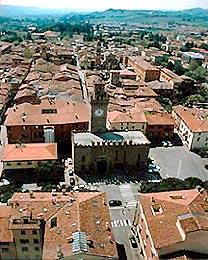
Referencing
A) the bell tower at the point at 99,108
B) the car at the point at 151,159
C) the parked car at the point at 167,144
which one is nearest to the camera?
the bell tower at the point at 99,108

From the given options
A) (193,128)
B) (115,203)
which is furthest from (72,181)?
(193,128)

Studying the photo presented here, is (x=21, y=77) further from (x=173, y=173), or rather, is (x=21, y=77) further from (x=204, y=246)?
(x=204, y=246)

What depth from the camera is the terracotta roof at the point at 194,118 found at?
8412 centimetres

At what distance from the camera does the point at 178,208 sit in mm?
47031

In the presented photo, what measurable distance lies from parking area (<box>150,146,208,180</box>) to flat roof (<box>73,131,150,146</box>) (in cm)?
870

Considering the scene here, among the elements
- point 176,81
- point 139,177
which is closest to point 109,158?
point 139,177

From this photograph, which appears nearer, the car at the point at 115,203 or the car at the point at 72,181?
the car at the point at 115,203

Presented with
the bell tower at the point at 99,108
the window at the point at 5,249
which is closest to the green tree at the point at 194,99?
the bell tower at the point at 99,108

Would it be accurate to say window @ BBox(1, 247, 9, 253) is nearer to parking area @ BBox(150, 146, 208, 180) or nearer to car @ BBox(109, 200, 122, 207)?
car @ BBox(109, 200, 122, 207)

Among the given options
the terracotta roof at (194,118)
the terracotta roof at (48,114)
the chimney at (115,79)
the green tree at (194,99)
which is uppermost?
the terracotta roof at (48,114)

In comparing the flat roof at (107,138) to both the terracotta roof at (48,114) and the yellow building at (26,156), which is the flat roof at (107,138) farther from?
the terracotta roof at (48,114)

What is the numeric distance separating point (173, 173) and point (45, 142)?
1198 inches

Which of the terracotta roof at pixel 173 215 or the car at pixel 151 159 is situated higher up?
the terracotta roof at pixel 173 215

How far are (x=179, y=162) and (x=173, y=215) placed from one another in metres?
34.3
